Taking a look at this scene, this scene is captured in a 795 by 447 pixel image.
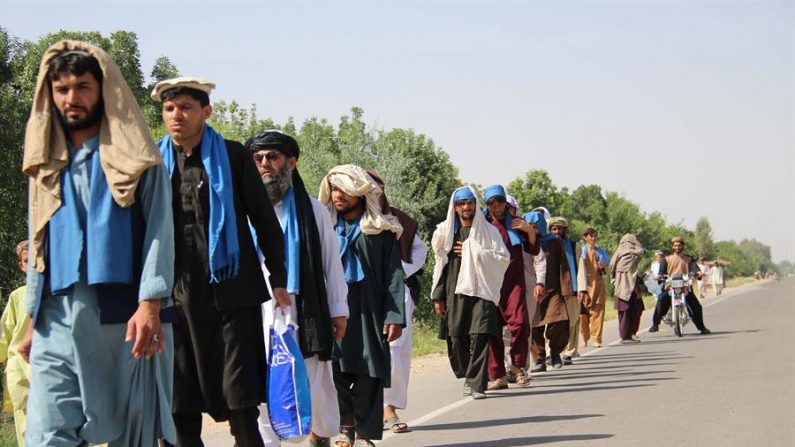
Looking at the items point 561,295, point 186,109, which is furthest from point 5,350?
point 561,295

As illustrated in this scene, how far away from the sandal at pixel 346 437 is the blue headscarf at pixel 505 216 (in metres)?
4.81

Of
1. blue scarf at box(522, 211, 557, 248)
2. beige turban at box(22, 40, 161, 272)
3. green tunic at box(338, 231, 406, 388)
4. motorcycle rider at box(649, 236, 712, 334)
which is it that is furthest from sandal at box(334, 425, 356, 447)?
motorcycle rider at box(649, 236, 712, 334)

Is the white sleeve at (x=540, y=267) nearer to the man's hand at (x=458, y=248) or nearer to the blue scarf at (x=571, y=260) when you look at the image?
the blue scarf at (x=571, y=260)

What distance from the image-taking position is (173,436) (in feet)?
15.9

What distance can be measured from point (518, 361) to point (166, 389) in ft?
28.2

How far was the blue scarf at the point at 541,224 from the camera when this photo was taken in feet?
49.6

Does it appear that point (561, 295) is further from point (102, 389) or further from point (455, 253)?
point (102, 389)

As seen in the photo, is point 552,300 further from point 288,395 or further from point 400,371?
point 288,395

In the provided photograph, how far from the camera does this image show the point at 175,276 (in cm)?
586

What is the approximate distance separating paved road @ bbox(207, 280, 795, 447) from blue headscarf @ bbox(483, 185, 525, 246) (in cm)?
156

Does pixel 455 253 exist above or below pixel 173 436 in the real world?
above

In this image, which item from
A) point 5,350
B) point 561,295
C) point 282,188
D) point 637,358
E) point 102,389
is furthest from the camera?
point 637,358

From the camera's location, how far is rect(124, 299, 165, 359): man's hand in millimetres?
4617

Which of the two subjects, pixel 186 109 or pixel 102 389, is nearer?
pixel 102 389
